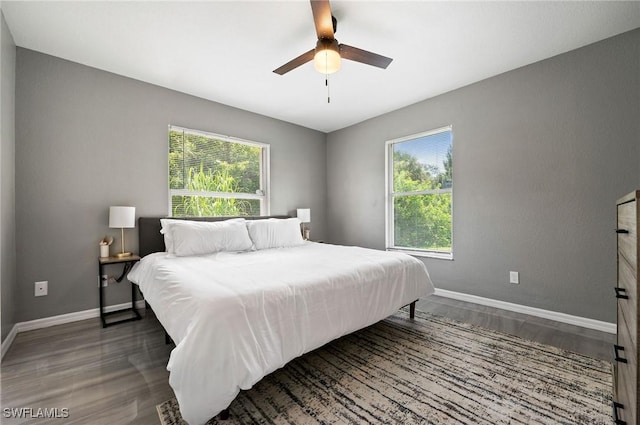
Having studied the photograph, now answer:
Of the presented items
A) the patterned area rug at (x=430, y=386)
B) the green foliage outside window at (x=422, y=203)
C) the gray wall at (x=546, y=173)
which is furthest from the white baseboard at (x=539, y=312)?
the patterned area rug at (x=430, y=386)

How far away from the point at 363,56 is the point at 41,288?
11.8 feet

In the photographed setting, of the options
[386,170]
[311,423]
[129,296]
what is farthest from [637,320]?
[129,296]

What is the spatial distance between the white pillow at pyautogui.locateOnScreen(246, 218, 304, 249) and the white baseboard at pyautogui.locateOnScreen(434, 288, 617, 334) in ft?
6.80

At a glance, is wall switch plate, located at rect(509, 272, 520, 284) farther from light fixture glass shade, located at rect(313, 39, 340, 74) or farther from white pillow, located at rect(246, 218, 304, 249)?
light fixture glass shade, located at rect(313, 39, 340, 74)

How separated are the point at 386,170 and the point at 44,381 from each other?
13.6 feet

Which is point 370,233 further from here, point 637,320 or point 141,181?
point 637,320

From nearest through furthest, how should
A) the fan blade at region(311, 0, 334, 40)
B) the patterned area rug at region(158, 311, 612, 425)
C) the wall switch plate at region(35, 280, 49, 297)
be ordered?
the patterned area rug at region(158, 311, 612, 425) < the fan blade at region(311, 0, 334, 40) < the wall switch plate at region(35, 280, 49, 297)

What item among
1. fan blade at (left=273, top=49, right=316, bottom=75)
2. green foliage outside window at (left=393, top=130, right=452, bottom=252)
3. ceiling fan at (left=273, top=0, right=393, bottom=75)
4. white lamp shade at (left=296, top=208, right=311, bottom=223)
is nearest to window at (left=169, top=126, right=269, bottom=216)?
white lamp shade at (left=296, top=208, right=311, bottom=223)

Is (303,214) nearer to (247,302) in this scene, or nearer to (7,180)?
(247,302)

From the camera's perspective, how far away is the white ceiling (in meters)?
2.10

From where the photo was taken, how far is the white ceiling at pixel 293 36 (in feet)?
6.88

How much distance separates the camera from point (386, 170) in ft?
14.0

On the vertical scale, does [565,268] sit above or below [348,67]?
below

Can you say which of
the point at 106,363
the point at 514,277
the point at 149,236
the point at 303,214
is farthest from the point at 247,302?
the point at 303,214
